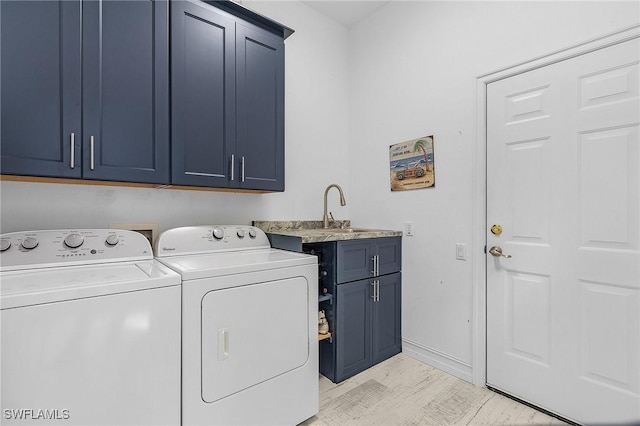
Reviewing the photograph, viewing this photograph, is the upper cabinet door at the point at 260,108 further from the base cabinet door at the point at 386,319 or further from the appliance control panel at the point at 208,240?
the base cabinet door at the point at 386,319

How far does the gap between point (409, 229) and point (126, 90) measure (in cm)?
206

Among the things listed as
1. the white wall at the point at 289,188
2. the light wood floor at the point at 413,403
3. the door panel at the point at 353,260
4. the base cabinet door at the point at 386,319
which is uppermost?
the white wall at the point at 289,188

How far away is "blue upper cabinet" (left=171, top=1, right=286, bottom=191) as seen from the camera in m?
1.70

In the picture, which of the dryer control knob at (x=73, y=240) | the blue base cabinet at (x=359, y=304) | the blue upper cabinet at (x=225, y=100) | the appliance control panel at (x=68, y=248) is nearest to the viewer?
the appliance control panel at (x=68, y=248)

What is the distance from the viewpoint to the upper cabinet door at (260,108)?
75.6 inches

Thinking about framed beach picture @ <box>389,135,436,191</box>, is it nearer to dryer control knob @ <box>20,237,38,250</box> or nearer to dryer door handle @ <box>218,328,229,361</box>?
dryer door handle @ <box>218,328,229,361</box>

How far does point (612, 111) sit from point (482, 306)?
130cm

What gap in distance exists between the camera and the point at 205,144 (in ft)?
5.85

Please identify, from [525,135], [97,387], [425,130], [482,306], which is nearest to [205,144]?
[97,387]

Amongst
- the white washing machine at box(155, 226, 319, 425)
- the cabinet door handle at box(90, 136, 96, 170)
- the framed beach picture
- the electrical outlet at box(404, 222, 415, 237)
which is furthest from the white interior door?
the cabinet door handle at box(90, 136, 96, 170)

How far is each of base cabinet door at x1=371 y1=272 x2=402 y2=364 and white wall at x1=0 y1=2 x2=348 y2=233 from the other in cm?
82

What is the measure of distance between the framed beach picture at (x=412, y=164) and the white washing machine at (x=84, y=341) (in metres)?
1.85

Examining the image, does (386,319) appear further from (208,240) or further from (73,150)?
(73,150)

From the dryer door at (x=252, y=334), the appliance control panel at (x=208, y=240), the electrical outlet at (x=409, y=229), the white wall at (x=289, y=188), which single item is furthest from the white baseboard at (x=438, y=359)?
the appliance control panel at (x=208, y=240)
